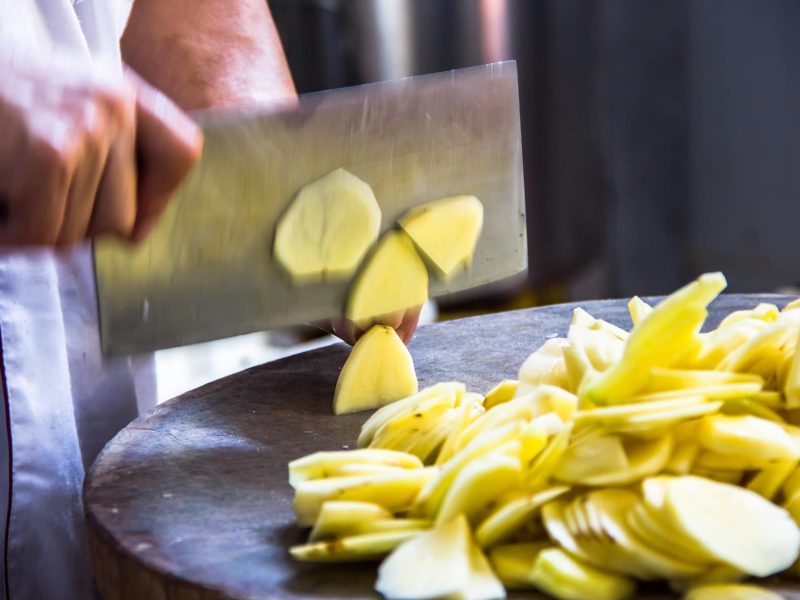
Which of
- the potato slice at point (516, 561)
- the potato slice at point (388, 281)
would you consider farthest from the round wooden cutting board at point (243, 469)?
the potato slice at point (388, 281)

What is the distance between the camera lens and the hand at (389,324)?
3.89ft

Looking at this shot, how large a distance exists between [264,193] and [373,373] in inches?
8.7

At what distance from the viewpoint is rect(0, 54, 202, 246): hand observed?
83cm

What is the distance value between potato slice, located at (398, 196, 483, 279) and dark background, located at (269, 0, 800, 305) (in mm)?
1694

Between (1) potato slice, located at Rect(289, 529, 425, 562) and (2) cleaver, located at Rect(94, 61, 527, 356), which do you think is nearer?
(1) potato slice, located at Rect(289, 529, 425, 562)

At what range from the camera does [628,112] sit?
10.9ft

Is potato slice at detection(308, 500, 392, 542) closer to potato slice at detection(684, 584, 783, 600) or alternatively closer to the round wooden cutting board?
the round wooden cutting board

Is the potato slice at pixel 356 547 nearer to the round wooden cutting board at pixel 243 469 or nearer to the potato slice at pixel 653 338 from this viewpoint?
the round wooden cutting board at pixel 243 469

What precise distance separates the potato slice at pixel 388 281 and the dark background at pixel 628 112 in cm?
174

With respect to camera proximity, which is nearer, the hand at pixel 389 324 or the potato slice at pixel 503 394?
the potato slice at pixel 503 394

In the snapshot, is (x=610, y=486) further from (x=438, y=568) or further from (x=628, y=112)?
(x=628, y=112)

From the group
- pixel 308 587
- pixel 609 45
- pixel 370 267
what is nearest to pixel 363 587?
pixel 308 587

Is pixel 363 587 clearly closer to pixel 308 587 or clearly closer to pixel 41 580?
pixel 308 587

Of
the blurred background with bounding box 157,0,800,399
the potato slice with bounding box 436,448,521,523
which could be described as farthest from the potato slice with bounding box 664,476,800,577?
the blurred background with bounding box 157,0,800,399
